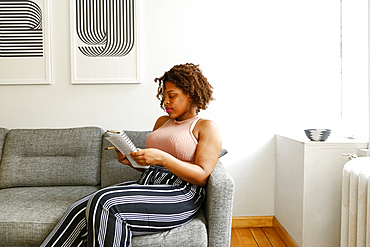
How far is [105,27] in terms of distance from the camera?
98.7 inches

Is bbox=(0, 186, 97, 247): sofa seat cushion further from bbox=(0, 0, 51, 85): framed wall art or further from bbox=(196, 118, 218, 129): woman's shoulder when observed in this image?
bbox=(0, 0, 51, 85): framed wall art

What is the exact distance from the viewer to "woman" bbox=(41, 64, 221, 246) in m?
1.40

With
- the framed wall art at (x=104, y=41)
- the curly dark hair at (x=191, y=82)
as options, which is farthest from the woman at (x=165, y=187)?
the framed wall art at (x=104, y=41)

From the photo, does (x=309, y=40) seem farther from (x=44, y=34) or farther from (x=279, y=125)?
(x=44, y=34)

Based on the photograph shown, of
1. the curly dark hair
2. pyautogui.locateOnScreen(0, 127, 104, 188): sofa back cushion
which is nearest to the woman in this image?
the curly dark hair

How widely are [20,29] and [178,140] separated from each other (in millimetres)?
1737

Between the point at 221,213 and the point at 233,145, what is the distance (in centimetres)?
109

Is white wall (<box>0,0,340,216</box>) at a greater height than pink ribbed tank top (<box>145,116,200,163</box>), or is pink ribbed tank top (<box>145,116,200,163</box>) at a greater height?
white wall (<box>0,0,340,216</box>)

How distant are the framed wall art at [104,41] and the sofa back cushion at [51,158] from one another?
0.50m

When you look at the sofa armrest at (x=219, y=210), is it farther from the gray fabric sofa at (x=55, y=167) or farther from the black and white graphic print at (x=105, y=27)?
the black and white graphic print at (x=105, y=27)

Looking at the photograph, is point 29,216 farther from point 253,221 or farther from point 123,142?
point 253,221

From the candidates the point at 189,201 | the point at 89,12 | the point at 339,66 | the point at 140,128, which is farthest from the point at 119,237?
the point at 339,66

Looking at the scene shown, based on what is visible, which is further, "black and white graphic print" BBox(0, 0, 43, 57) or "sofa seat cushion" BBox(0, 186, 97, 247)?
"black and white graphic print" BBox(0, 0, 43, 57)

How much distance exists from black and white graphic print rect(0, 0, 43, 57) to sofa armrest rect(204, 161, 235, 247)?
186 cm
